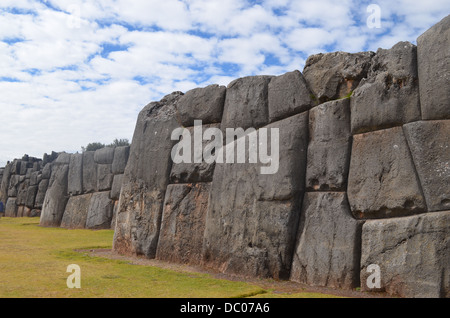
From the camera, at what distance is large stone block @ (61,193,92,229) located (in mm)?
19750

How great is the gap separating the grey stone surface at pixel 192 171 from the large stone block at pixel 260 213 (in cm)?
62

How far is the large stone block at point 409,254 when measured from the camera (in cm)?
577

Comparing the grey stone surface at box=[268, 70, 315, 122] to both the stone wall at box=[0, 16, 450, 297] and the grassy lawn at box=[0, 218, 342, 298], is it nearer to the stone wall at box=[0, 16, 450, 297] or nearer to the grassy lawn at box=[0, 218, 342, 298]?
the stone wall at box=[0, 16, 450, 297]

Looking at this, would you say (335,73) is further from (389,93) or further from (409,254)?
(409,254)

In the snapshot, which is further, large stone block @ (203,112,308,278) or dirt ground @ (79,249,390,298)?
large stone block @ (203,112,308,278)

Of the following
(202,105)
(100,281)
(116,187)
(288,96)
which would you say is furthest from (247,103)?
(116,187)

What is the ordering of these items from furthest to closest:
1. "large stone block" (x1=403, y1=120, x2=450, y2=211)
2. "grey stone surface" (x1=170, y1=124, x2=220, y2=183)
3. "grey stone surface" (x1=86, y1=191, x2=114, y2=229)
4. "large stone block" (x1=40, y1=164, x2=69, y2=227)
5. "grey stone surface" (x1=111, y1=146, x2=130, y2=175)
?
"large stone block" (x1=40, y1=164, x2=69, y2=227) < "grey stone surface" (x1=111, y1=146, x2=130, y2=175) < "grey stone surface" (x1=86, y1=191, x2=114, y2=229) < "grey stone surface" (x1=170, y1=124, x2=220, y2=183) < "large stone block" (x1=403, y1=120, x2=450, y2=211)

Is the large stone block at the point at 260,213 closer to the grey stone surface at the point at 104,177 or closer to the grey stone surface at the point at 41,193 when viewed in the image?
the grey stone surface at the point at 104,177

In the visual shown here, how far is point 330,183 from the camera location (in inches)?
291

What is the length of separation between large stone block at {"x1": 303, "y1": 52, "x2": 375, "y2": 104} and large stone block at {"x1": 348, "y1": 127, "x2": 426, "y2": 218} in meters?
1.08

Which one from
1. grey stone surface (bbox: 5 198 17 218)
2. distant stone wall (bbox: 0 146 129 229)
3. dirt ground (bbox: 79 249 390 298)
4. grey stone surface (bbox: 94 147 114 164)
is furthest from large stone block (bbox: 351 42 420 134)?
grey stone surface (bbox: 5 198 17 218)

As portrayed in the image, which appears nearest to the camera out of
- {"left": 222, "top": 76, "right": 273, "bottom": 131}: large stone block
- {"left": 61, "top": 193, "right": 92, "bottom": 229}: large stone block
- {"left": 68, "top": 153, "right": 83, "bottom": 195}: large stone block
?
{"left": 222, "top": 76, "right": 273, "bottom": 131}: large stone block

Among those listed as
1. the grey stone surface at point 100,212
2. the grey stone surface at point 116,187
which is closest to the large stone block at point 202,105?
the grey stone surface at point 116,187
